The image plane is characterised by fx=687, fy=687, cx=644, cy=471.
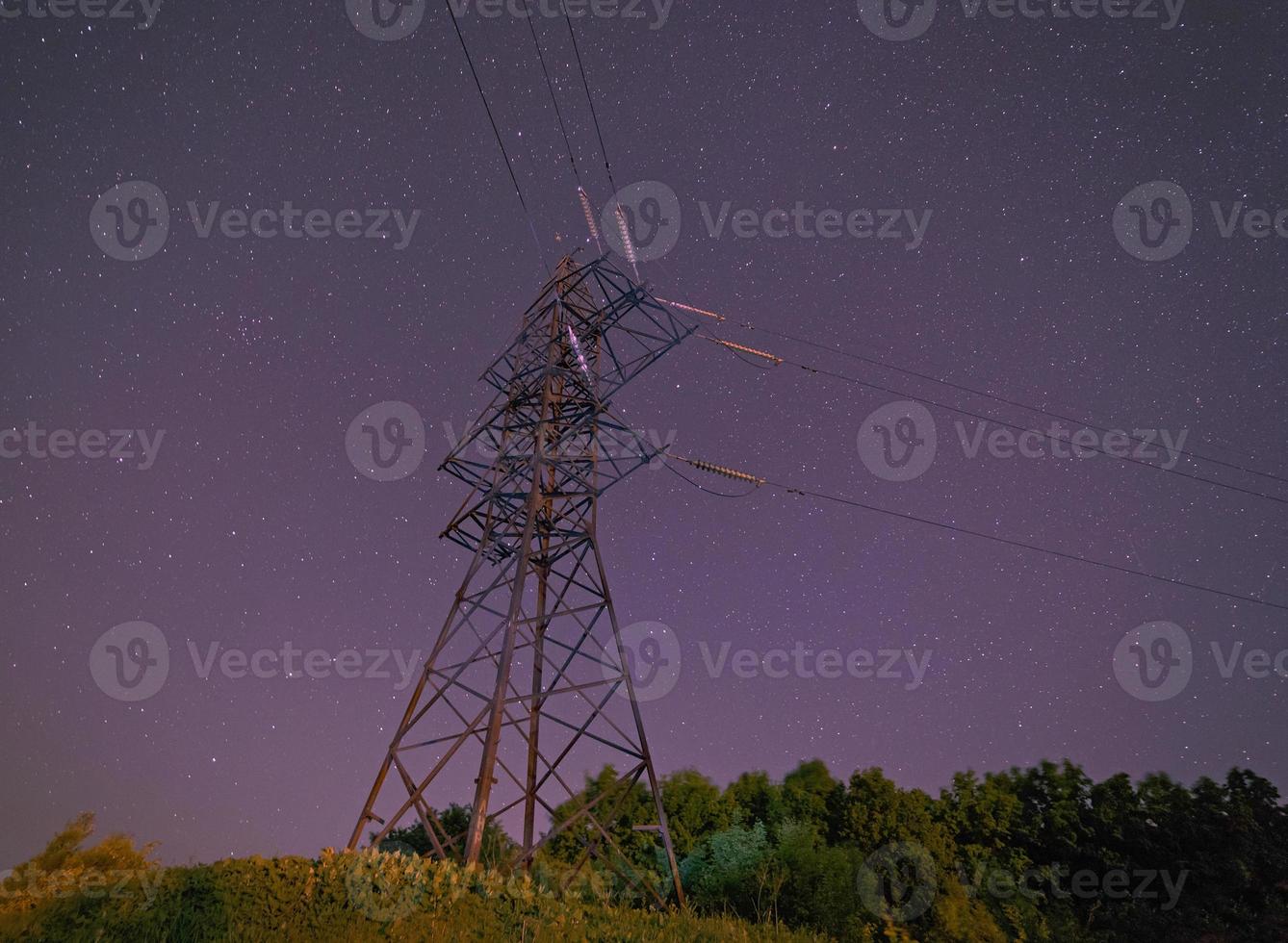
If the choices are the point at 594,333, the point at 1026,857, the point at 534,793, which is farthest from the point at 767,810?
the point at 594,333

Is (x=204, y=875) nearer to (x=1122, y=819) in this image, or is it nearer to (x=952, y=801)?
(x=952, y=801)

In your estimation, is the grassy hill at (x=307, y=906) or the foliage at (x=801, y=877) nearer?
the grassy hill at (x=307, y=906)

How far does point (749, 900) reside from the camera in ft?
68.1

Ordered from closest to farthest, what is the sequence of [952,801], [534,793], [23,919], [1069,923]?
[23,919] < [534,793] < [1069,923] < [952,801]

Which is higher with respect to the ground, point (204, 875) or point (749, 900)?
point (204, 875)

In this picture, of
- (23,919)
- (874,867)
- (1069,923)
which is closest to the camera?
(23,919)

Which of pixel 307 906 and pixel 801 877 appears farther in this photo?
pixel 801 877

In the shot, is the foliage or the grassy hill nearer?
the grassy hill

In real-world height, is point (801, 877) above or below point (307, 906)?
below

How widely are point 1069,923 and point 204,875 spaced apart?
29.4 metres

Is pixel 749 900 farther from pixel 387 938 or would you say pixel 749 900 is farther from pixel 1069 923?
pixel 387 938

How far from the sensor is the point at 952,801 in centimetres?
3522

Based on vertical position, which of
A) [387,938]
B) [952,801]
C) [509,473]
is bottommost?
[952,801]

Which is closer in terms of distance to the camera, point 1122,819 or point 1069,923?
point 1069,923
